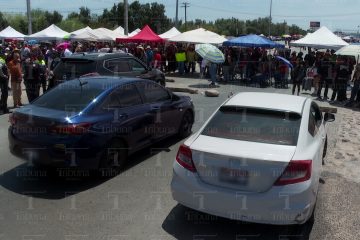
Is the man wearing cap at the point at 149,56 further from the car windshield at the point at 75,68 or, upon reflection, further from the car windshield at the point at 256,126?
the car windshield at the point at 256,126

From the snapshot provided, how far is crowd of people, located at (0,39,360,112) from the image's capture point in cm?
1199

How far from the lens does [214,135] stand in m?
4.80

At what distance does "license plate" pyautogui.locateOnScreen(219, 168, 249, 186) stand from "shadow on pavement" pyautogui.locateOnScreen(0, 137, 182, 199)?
2.48 m

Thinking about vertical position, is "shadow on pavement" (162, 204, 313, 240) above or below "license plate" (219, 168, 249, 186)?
below

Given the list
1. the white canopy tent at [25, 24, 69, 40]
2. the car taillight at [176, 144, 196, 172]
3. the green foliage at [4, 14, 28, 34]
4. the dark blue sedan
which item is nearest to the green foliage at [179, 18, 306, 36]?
the green foliage at [4, 14, 28, 34]

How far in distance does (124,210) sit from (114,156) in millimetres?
1333

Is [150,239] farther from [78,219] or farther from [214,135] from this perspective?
[214,135]

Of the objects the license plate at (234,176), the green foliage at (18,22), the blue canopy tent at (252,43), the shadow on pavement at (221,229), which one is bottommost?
the shadow on pavement at (221,229)

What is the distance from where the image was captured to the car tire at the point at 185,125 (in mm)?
8594

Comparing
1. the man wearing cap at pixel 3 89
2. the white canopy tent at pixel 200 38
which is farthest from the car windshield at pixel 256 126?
the white canopy tent at pixel 200 38

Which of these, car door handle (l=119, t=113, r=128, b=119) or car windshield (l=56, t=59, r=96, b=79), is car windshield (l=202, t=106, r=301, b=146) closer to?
car door handle (l=119, t=113, r=128, b=119)

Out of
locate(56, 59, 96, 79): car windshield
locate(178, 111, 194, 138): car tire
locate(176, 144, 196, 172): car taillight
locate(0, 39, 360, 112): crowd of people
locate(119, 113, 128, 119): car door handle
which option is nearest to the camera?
locate(176, 144, 196, 172): car taillight

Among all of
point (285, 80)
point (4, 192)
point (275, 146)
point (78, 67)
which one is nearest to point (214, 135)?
point (275, 146)

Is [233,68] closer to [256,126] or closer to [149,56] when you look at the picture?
[149,56]
